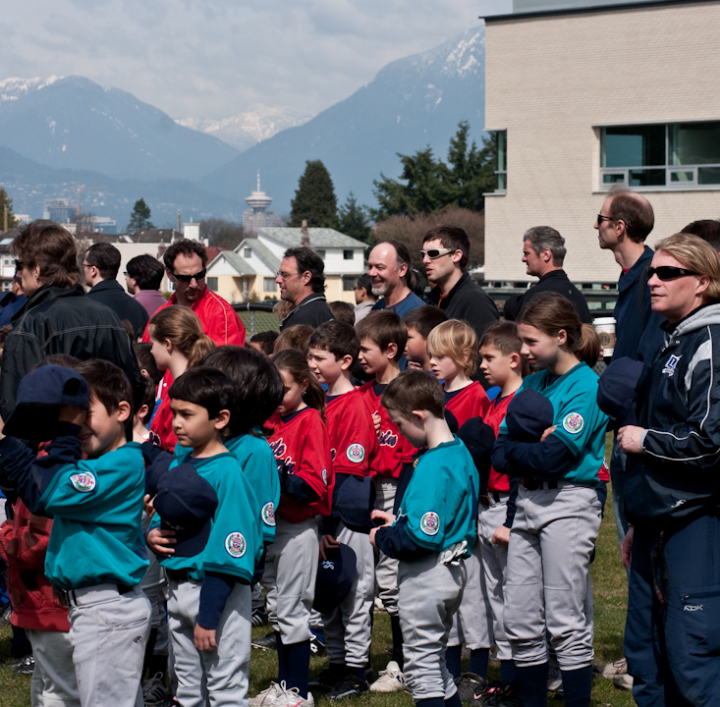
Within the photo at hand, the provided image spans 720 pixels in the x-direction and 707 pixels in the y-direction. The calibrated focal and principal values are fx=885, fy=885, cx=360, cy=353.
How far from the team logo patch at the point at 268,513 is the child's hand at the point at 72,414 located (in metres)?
0.87

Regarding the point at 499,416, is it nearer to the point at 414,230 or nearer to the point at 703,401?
the point at 703,401

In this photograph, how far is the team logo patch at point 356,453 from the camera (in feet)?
15.5

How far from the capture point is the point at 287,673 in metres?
4.64

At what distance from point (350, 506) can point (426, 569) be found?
0.85 metres

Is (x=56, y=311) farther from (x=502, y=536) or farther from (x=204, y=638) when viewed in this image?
(x=502, y=536)

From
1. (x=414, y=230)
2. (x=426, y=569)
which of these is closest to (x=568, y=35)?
(x=426, y=569)

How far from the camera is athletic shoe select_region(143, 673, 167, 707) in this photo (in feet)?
15.4

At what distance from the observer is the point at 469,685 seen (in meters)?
4.83

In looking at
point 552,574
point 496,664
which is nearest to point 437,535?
point 552,574

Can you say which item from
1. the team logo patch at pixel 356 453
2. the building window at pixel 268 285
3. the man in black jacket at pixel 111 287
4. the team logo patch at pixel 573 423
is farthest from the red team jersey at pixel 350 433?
the building window at pixel 268 285

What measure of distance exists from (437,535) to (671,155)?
72.3ft

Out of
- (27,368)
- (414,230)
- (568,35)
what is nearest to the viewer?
(27,368)

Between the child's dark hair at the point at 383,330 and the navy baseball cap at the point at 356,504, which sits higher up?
the child's dark hair at the point at 383,330

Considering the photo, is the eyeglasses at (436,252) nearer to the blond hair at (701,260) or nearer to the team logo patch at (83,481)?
the blond hair at (701,260)
